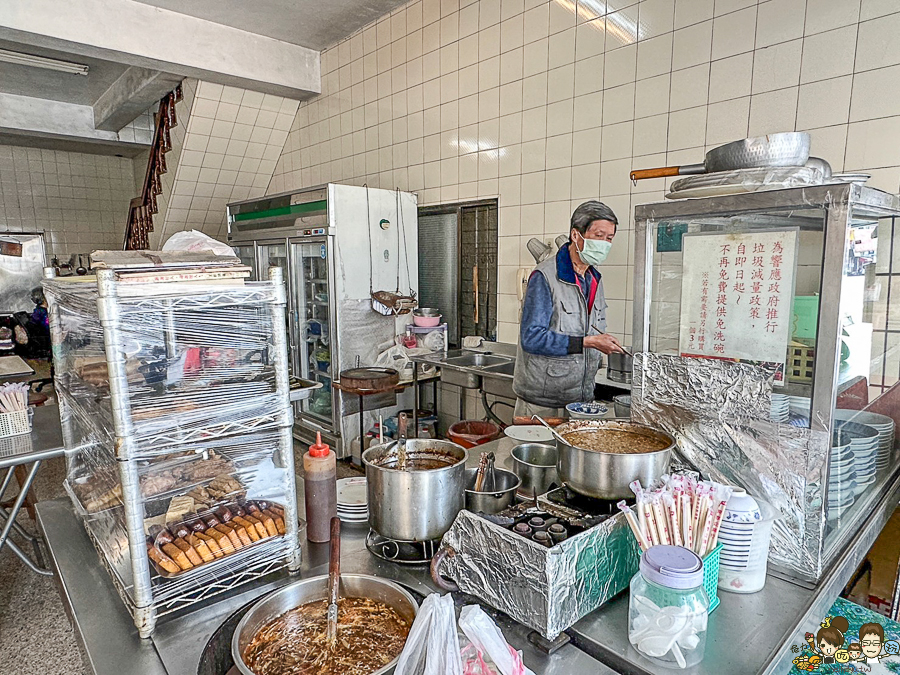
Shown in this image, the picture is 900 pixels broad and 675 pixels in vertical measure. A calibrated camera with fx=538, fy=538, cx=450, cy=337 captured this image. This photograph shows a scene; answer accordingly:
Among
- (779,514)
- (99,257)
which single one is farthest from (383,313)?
(779,514)

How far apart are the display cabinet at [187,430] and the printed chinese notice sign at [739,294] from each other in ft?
3.57

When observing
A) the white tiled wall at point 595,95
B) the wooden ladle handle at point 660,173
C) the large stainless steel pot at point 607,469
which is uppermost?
the white tiled wall at point 595,95

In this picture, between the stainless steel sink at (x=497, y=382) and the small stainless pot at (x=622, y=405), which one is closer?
the small stainless pot at (x=622, y=405)

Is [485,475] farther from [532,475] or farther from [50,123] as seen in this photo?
[50,123]

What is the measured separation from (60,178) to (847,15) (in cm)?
964

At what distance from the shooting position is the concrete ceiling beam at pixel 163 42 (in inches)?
162

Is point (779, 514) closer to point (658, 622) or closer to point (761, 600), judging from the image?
point (761, 600)

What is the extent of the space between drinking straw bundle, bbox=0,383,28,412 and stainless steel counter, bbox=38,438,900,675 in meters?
1.50

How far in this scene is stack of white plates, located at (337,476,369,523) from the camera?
1569 mm

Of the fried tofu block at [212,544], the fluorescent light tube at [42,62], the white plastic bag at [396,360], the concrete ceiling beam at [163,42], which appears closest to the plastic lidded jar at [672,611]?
the fried tofu block at [212,544]

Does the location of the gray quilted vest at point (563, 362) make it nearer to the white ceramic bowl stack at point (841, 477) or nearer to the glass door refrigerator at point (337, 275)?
the white ceramic bowl stack at point (841, 477)

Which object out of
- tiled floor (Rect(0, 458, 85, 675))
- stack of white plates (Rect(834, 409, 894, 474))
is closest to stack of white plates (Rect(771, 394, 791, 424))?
stack of white plates (Rect(834, 409, 894, 474))

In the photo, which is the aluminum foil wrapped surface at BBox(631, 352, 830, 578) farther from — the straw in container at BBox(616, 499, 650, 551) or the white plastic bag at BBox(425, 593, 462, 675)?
the white plastic bag at BBox(425, 593, 462, 675)

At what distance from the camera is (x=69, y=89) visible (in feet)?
21.4
